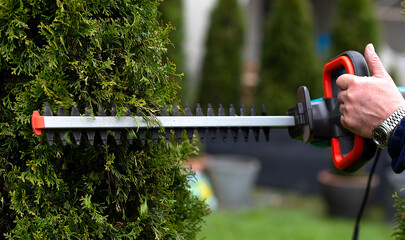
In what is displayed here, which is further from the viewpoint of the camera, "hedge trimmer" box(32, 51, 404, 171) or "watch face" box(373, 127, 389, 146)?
"watch face" box(373, 127, 389, 146)

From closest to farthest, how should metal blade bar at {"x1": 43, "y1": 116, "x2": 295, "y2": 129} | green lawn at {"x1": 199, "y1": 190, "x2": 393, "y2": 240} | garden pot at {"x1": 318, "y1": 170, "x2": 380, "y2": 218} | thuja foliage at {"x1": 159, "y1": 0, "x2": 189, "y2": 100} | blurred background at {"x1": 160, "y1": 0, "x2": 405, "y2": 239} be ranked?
1. metal blade bar at {"x1": 43, "y1": 116, "x2": 295, "y2": 129}
2. green lawn at {"x1": 199, "y1": 190, "x2": 393, "y2": 240}
3. blurred background at {"x1": 160, "y1": 0, "x2": 405, "y2": 239}
4. garden pot at {"x1": 318, "y1": 170, "x2": 380, "y2": 218}
5. thuja foliage at {"x1": 159, "y1": 0, "x2": 189, "y2": 100}

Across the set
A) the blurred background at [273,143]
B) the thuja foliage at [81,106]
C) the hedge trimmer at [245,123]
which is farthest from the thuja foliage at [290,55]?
the thuja foliage at [81,106]

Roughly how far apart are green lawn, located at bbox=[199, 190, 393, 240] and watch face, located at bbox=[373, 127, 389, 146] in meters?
2.93

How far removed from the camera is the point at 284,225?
4738mm

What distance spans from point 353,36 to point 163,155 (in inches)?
239

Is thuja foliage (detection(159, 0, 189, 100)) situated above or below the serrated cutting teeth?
above

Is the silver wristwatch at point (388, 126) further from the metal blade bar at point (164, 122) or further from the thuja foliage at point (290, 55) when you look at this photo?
the thuja foliage at point (290, 55)

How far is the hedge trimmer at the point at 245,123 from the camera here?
112 cm

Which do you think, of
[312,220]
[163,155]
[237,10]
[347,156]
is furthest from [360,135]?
[237,10]

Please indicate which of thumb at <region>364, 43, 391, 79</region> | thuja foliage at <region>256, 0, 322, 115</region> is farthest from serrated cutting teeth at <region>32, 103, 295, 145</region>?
thuja foliage at <region>256, 0, 322, 115</region>

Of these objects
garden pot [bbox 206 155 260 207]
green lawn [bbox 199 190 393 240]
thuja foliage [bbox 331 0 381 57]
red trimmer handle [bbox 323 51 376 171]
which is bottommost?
green lawn [bbox 199 190 393 240]

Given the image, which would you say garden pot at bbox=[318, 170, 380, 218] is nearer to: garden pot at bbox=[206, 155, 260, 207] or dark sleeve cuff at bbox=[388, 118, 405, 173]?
garden pot at bbox=[206, 155, 260, 207]

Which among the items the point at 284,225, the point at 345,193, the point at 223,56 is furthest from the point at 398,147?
the point at 223,56

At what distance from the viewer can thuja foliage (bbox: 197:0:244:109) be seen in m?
7.53
